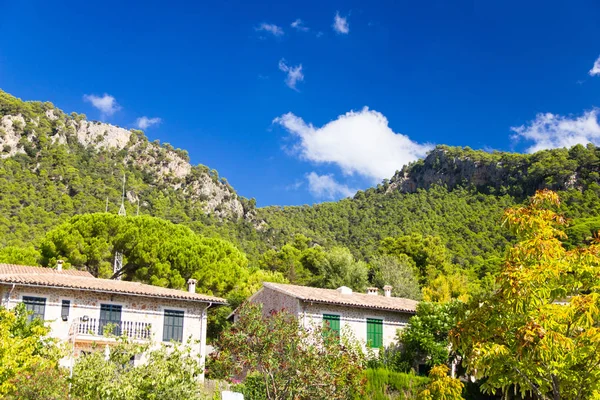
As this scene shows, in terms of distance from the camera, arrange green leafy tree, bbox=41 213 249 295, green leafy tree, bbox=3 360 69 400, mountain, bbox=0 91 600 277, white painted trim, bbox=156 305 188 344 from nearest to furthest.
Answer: green leafy tree, bbox=3 360 69 400 < white painted trim, bbox=156 305 188 344 < green leafy tree, bbox=41 213 249 295 < mountain, bbox=0 91 600 277

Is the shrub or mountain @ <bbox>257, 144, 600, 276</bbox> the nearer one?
the shrub

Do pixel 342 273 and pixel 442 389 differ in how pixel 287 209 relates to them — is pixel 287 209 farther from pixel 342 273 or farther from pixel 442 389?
pixel 442 389

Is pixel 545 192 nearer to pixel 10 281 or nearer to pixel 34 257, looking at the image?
pixel 10 281

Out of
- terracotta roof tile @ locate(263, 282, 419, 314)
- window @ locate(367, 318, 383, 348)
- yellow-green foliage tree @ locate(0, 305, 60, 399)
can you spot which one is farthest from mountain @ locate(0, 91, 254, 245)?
yellow-green foliage tree @ locate(0, 305, 60, 399)

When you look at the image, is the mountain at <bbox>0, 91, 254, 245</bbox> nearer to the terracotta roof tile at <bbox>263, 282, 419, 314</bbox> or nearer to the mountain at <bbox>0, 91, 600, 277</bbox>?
the mountain at <bbox>0, 91, 600, 277</bbox>

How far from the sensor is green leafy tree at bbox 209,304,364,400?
17.1 m

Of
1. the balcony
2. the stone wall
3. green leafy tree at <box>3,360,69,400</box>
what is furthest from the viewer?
the stone wall

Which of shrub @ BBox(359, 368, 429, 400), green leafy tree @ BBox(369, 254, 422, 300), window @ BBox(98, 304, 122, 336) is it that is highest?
green leafy tree @ BBox(369, 254, 422, 300)

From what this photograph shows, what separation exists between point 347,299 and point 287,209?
6624 cm

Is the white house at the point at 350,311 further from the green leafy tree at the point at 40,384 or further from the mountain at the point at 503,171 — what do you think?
the mountain at the point at 503,171

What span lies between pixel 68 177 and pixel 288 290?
51070 mm

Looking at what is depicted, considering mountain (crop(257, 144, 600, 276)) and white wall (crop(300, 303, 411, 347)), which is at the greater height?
mountain (crop(257, 144, 600, 276))

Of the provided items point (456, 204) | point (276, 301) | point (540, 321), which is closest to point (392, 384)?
point (276, 301)

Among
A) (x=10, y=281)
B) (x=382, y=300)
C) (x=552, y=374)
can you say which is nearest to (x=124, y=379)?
(x=552, y=374)
